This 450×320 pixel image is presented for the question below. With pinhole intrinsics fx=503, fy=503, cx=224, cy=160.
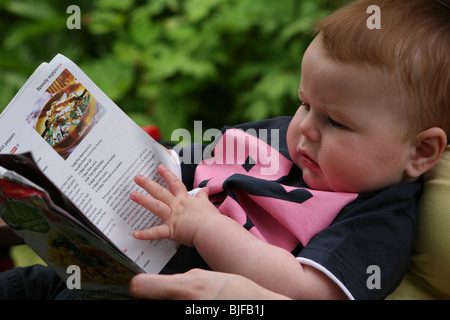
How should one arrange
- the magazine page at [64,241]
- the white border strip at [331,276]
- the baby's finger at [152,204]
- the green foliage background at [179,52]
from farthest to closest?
1. the green foliage background at [179,52]
2. the baby's finger at [152,204]
3. the white border strip at [331,276]
4. the magazine page at [64,241]

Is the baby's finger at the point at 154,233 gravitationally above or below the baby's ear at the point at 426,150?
below

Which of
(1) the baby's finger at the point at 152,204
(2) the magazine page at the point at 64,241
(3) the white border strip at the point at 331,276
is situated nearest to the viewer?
(2) the magazine page at the point at 64,241

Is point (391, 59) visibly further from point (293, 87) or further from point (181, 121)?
point (181, 121)

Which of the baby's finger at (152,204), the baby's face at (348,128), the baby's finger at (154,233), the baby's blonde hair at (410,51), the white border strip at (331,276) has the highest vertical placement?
the baby's blonde hair at (410,51)

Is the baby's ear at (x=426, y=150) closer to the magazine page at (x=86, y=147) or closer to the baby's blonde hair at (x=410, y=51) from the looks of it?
the baby's blonde hair at (x=410, y=51)

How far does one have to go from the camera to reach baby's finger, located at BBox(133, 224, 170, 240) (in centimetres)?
80

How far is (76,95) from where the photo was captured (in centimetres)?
81

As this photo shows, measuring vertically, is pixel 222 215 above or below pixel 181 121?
above

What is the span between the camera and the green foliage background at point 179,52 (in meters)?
2.31

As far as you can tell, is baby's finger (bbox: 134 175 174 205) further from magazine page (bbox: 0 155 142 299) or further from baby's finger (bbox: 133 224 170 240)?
magazine page (bbox: 0 155 142 299)

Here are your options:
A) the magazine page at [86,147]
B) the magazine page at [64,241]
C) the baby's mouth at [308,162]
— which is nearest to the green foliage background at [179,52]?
the baby's mouth at [308,162]

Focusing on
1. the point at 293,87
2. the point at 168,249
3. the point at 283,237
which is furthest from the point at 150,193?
the point at 293,87

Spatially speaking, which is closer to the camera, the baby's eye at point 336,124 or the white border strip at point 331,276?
the white border strip at point 331,276

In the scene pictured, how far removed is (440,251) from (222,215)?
36 cm
